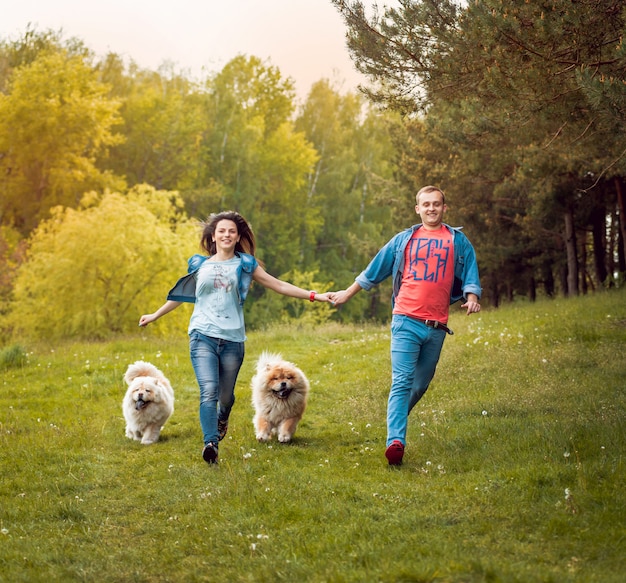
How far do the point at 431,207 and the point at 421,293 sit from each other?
81 cm

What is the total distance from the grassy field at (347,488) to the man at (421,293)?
595 mm

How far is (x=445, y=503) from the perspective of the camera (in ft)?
17.9

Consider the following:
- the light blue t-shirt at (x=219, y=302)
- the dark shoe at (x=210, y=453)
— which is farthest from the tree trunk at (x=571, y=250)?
the dark shoe at (x=210, y=453)

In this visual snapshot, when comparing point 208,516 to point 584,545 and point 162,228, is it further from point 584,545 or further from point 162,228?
point 162,228

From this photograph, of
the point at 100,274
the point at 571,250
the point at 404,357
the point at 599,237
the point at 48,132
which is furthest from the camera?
the point at 48,132

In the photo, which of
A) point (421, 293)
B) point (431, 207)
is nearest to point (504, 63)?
point (431, 207)

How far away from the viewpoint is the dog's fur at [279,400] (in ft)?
26.7

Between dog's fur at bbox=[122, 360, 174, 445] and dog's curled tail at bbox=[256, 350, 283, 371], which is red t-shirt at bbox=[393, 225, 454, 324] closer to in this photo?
dog's curled tail at bbox=[256, 350, 283, 371]

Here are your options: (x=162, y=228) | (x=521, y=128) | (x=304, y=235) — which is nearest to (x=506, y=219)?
(x=162, y=228)

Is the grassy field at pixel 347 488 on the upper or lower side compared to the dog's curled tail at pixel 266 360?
lower

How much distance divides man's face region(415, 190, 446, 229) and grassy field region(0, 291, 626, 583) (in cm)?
217

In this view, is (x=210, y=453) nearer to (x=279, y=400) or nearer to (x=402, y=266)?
(x=279, y=400)

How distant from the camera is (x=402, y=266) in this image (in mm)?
6910

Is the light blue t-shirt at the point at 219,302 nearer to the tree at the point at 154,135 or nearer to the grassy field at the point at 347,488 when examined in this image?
the grassy field at the point at 347,488
